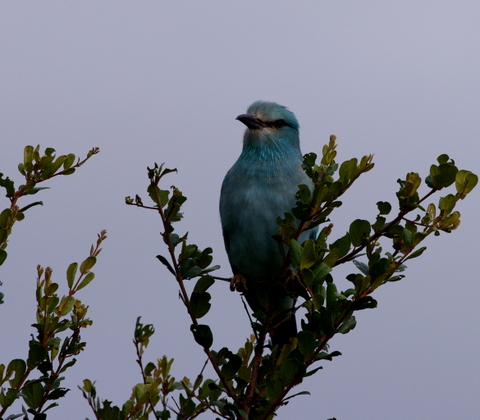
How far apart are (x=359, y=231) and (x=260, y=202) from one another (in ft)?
6.68

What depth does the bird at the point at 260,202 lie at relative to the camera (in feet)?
16.4

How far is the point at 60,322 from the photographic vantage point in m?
3.00

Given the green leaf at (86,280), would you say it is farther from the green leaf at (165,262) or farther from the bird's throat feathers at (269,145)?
the bird's throat feathers at (269,145)

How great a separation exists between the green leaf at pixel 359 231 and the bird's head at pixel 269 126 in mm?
2647

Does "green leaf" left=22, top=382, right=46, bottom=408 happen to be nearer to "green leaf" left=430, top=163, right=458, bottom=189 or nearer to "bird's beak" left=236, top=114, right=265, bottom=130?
"green leaf" left=430, top=163, right=458, bottom=189

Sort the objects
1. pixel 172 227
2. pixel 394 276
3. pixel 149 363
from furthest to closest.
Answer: pixel 149 363 → pixel 172 227 → pixel 394 276

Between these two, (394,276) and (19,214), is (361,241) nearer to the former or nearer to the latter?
(394,276)

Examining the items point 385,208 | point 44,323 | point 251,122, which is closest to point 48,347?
point 44,323

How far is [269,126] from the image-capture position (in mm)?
5867

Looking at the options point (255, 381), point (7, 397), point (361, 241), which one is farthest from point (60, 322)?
point (361, 241)

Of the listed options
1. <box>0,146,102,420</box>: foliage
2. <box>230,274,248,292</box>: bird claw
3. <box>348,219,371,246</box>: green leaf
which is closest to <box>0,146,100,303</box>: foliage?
<box>0,146,102,420</box>: foliage

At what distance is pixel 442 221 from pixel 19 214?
190 centimetres

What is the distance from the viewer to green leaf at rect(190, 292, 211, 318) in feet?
10.5

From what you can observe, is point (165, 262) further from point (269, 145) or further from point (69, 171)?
point (269, 145)
